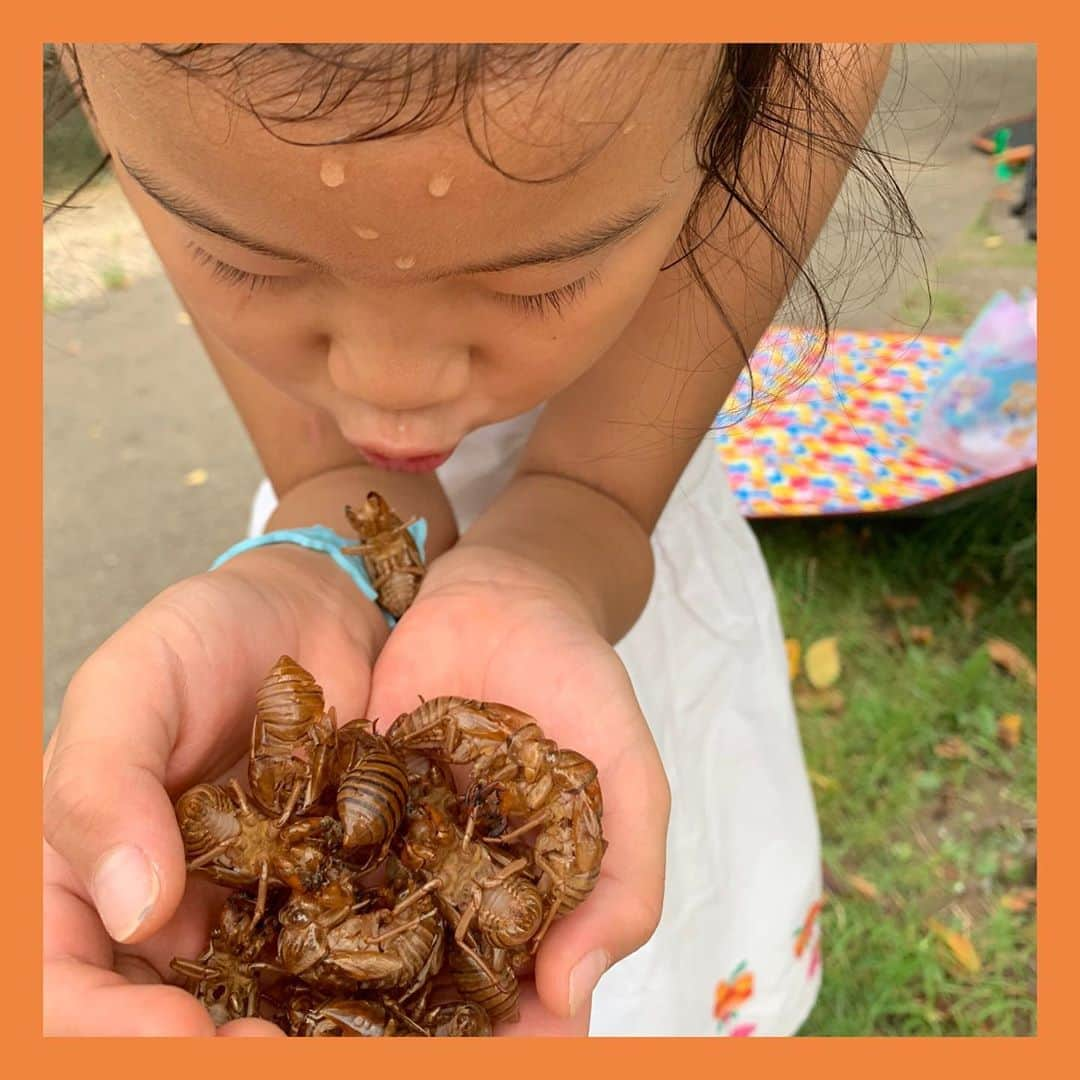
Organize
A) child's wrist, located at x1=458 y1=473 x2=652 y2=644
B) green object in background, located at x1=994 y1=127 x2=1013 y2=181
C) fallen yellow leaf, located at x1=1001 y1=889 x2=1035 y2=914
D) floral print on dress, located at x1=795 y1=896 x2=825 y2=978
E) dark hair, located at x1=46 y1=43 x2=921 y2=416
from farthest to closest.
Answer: green object in background, located at x1=994 y1=127 x2=1013 y2=181, fallen yellow leaf, located at x1=1001 y1=889 x2=1035 y2=914, floral print on dress, located at x1=795 y1=896 x2=825 y2=978, child's wrist, located at x1=458 y1=473 x2=652 y2=644, dark hair, located at x1=46 y1=43 x2=921 y2=416

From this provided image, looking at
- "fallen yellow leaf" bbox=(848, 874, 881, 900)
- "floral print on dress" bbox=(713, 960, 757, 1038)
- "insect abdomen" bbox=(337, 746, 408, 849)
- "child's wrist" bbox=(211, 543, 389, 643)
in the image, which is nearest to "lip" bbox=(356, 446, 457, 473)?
"child's wrist" bbox=(211, 543, 389, 643)

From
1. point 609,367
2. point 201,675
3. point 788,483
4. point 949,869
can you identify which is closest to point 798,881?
point 949,869

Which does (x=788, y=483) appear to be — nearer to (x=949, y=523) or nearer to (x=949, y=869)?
(x=949, y=523)

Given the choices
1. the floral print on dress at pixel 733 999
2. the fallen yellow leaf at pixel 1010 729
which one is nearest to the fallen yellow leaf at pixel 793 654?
the fallen yellow leaf at pixel 1010 729

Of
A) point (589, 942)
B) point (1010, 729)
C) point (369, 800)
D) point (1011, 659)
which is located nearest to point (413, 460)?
point (369, 800)

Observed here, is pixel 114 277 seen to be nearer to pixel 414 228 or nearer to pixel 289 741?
pixel 289 741

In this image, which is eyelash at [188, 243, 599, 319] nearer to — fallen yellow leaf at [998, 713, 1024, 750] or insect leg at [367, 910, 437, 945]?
insect leg at [367, 910, 437, 945]
